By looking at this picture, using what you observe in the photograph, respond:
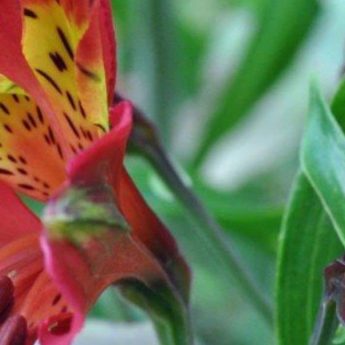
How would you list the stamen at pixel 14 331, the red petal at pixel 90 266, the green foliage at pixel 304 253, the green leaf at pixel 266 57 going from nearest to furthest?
the red petal at pixel 90 266, the stamen at pixel 14 331, the green foliage at pixel 304 253, the green leaf at pixel 266 57

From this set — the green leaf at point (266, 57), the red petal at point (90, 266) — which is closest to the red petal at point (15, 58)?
the red petal at point (90, 266)

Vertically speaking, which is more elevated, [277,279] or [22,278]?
[22,278]

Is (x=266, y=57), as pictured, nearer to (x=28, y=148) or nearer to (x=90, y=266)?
(x=28, y=148)

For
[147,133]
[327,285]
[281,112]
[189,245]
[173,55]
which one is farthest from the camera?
[281,112]

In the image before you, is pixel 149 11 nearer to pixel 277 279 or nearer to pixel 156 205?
pixel 156 205

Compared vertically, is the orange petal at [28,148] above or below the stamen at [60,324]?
above

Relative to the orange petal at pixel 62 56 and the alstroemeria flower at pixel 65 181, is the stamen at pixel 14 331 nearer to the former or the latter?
→ the alstroemeria flower at pixel 65 181

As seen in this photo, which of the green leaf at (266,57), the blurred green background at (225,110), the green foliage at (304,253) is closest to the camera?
the green foliage at (304,253)

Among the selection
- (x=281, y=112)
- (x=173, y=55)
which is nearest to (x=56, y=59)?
(x=173, y=55)
